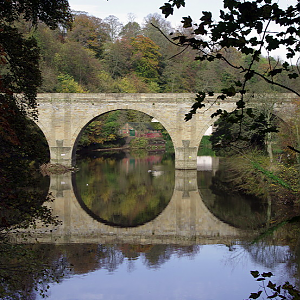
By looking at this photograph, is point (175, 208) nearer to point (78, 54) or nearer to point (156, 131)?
point (78, 54)

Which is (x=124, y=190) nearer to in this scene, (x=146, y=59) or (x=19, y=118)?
(x=19, y=118)

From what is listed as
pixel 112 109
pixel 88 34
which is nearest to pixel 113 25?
pixel 88 34

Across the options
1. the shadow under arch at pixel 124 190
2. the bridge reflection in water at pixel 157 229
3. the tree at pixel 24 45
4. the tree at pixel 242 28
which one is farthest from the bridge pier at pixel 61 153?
the tree at pixel 242 28

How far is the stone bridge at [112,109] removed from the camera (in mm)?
31109

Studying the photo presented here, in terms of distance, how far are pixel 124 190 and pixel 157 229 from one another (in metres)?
8.30

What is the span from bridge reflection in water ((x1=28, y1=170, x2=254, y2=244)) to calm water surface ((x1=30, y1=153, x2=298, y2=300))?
141 millimetres

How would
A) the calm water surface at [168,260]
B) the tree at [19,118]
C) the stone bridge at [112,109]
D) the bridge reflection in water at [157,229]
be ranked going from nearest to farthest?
the tree at [19,118] → the calm water surface at [168,260] → the bridge reflection in water at [157,229] → the stone bridge at [112,109]

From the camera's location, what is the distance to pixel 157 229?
649 inches

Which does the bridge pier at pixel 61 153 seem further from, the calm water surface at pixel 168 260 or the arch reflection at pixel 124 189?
the calm water surface at pixel 168 260

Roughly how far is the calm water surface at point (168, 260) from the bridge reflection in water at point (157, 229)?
141 millimetres

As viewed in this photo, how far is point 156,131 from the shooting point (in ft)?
196

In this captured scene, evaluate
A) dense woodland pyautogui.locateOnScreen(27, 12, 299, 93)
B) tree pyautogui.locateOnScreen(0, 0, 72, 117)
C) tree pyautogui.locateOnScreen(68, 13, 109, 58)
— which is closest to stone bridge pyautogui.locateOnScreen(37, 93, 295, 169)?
dense woodland pyautogui.locateOnScreen(27, 12, 299, 93)

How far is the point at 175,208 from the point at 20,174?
12.2 metres

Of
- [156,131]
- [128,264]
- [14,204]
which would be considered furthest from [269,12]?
[156,131]
